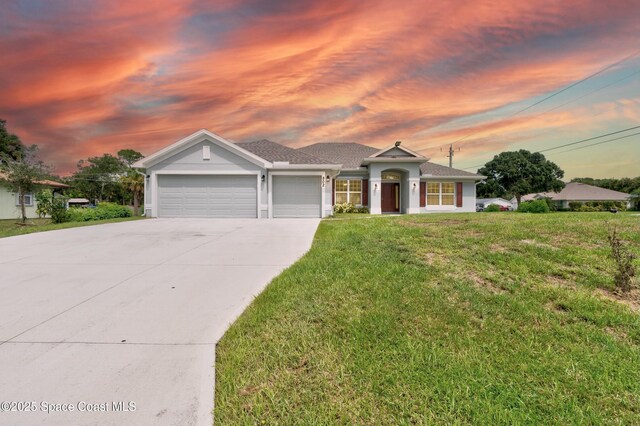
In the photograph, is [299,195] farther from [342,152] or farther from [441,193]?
[441,193]

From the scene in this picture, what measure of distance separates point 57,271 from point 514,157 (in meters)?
58.2

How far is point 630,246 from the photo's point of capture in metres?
4.98

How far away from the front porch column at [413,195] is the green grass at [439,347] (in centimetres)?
1522

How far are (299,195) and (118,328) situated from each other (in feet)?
44.9

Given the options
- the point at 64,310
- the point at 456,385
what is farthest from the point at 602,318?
the point at 64,310

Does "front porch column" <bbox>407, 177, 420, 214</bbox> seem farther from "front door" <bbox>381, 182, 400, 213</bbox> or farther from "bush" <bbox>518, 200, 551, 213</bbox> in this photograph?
"bush" <bbox>518, 200, 551, 213</bbox>

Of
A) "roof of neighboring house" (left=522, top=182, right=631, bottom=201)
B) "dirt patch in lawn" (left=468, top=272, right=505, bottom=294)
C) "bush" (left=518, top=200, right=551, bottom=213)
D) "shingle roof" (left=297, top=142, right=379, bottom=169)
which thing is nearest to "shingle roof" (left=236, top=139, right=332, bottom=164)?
"shingle roof" (left=297, top=142, right=379, bottom=169)

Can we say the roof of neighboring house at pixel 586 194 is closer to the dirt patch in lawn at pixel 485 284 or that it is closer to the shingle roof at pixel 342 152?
the shingle roof at pixel 342 152

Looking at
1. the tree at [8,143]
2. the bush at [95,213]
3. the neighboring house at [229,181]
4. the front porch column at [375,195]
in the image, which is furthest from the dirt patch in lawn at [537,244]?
the tree at [8,143]

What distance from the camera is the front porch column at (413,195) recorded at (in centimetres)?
1966

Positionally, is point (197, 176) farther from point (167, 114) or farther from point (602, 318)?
point (602, 318)

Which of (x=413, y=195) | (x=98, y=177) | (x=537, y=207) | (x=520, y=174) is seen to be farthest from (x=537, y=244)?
(x=98, y=177)

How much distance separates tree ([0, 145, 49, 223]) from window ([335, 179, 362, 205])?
19.8 meters

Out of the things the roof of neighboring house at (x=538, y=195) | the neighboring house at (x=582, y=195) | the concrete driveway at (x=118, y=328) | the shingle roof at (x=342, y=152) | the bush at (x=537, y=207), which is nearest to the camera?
the concrete driveway at (x=118, y=328)
